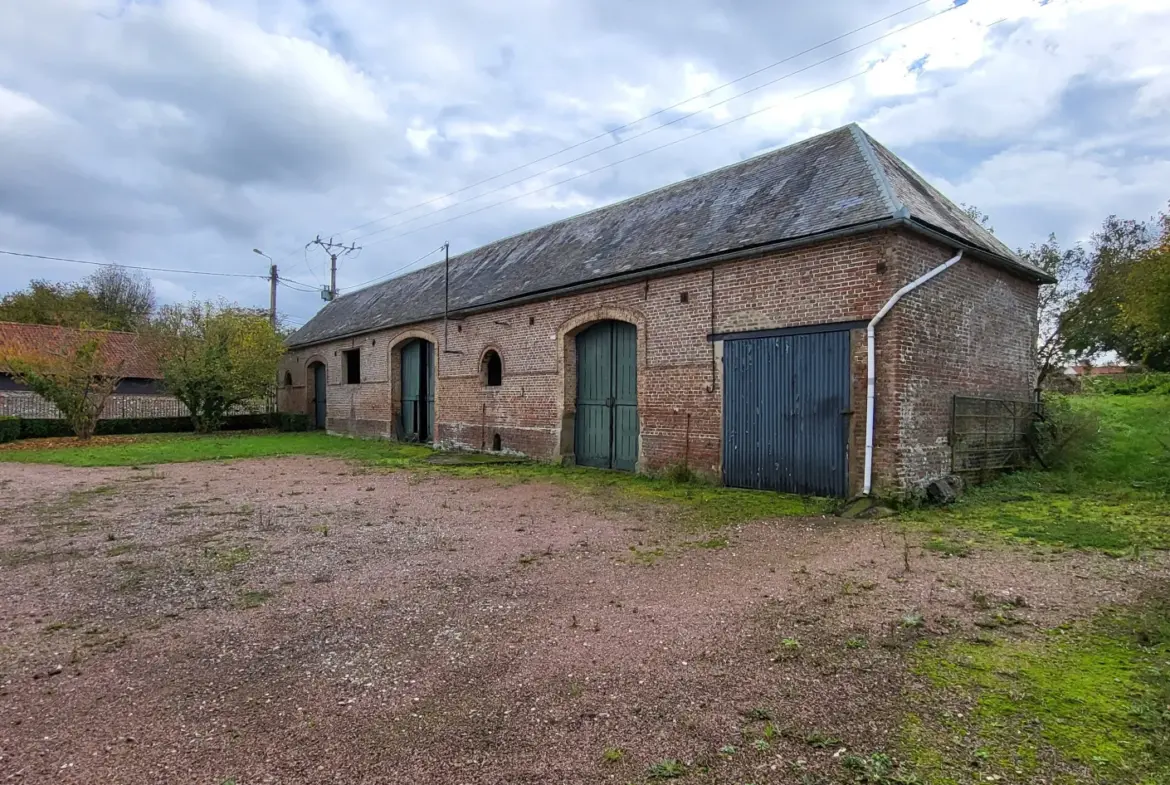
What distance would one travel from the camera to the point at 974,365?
959 cm

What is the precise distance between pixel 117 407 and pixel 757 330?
25.4 metres

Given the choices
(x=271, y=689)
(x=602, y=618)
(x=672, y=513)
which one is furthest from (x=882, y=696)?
(x=672, y=513)

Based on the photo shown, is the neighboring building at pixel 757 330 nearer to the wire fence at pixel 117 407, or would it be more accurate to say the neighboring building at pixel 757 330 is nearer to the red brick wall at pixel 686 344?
the red brick wall at pixel 686 344

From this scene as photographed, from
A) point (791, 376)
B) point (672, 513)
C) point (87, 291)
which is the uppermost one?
point (87, 291)

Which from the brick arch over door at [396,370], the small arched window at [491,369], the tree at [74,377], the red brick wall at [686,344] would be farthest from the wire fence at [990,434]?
the tree at [74,377]

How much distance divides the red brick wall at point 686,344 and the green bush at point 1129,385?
12.9 metres

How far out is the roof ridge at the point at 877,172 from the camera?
314 inches

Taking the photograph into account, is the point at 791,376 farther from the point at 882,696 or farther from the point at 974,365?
the point at 882,696

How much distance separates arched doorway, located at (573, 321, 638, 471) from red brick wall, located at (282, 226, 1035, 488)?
0.98 ft

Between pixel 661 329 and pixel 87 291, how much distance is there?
4484cm

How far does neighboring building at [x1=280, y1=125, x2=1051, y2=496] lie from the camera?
27.4 feet

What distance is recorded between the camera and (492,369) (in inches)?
624

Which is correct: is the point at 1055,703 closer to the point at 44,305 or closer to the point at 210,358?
the point at 210,358

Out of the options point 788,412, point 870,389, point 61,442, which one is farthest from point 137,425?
point 870,389
